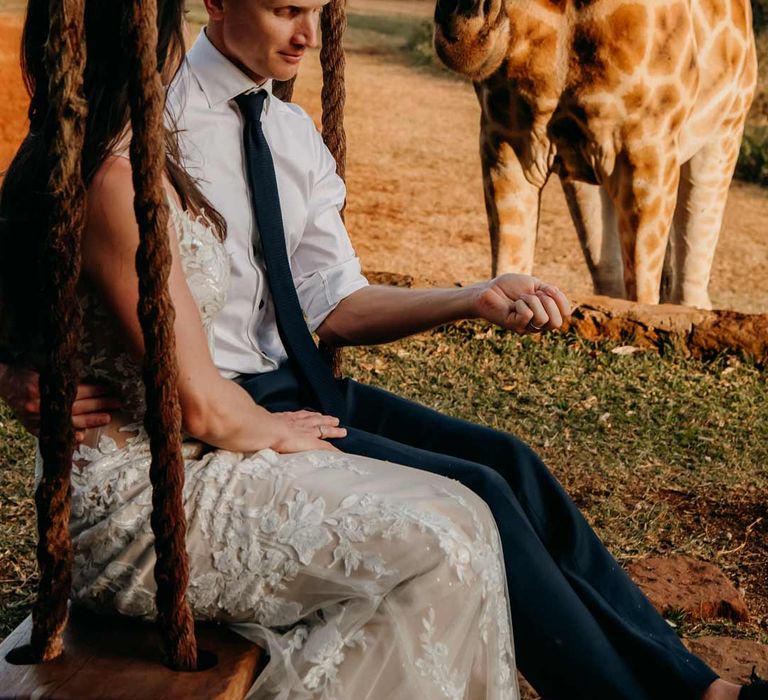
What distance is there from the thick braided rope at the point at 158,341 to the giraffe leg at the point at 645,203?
11.4ft

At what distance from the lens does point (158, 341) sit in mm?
1562

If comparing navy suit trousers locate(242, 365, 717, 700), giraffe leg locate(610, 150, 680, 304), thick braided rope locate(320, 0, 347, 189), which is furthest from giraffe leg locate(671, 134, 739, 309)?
navy suit trousers locate(242, 365, 717, 700)

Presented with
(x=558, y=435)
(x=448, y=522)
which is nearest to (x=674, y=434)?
(x=558, y=435)

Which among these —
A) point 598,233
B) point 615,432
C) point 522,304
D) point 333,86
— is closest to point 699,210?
point 598,233

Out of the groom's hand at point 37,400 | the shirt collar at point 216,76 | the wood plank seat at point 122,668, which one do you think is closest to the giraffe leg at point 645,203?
the shirt collar at point 216,76

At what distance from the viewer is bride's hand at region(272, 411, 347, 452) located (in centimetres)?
192

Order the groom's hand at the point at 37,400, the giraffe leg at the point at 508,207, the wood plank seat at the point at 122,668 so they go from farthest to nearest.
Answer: the giraffe leg at the point at 508,207, the groom's hand at the point at 37,400, the wood plank seat at the point at 122,668

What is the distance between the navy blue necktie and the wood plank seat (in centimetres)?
56

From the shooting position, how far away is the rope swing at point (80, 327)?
1488mm

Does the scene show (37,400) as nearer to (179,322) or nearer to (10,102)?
(179,322)

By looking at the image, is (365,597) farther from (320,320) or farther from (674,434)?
(674,434)

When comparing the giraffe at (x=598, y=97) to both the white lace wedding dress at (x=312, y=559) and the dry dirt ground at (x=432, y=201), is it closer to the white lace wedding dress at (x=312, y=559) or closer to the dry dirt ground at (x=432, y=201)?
the dry dirt ground at (x=432, y=201)

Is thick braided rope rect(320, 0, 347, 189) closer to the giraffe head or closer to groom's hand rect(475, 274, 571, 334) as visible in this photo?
groom's hand rect(475, 274, 571, 334)

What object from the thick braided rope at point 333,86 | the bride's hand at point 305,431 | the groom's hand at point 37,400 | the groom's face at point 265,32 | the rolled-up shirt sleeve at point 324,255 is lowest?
the bride's hand at point 305,431
